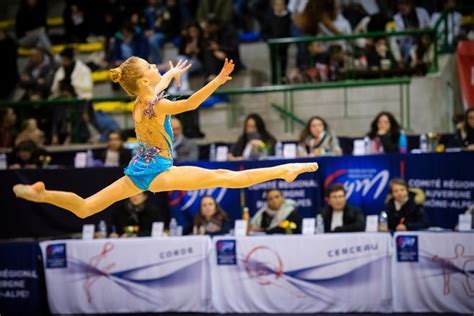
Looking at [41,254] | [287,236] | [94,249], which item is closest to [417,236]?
[287,236]

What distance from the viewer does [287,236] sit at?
10367 mm

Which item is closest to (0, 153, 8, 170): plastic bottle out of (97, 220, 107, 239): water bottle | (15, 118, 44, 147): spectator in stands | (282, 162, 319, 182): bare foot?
(15, 118, 44, 147): spectator in stands

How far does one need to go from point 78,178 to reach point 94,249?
1390 mm

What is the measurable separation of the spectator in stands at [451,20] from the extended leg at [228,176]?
22.6 feet

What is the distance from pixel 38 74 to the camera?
15.7m

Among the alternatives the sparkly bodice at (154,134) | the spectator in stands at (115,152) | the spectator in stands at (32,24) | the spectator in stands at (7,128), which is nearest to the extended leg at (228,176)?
the sparkly bodice at (154,134)

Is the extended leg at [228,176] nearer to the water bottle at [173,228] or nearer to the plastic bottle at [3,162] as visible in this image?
the water bottle at [173,228]

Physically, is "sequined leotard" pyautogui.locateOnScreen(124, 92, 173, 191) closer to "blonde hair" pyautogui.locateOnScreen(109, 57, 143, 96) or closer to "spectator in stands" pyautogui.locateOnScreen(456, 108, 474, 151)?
"blonde hair" pyautogui.locateOnScreen(109, 57, 143, 96)

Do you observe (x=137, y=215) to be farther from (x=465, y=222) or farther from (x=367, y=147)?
(x=465, y=222)

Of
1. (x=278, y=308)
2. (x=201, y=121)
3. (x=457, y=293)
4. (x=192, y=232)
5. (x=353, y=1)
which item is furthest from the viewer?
(x=353, y=1)

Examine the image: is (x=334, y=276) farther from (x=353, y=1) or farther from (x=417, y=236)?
(x=353, y=1)

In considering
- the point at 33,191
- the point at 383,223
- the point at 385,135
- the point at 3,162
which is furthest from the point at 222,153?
the point at 33,191

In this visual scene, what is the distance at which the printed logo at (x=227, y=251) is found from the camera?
1046 cm

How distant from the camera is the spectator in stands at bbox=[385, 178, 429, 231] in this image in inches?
404
